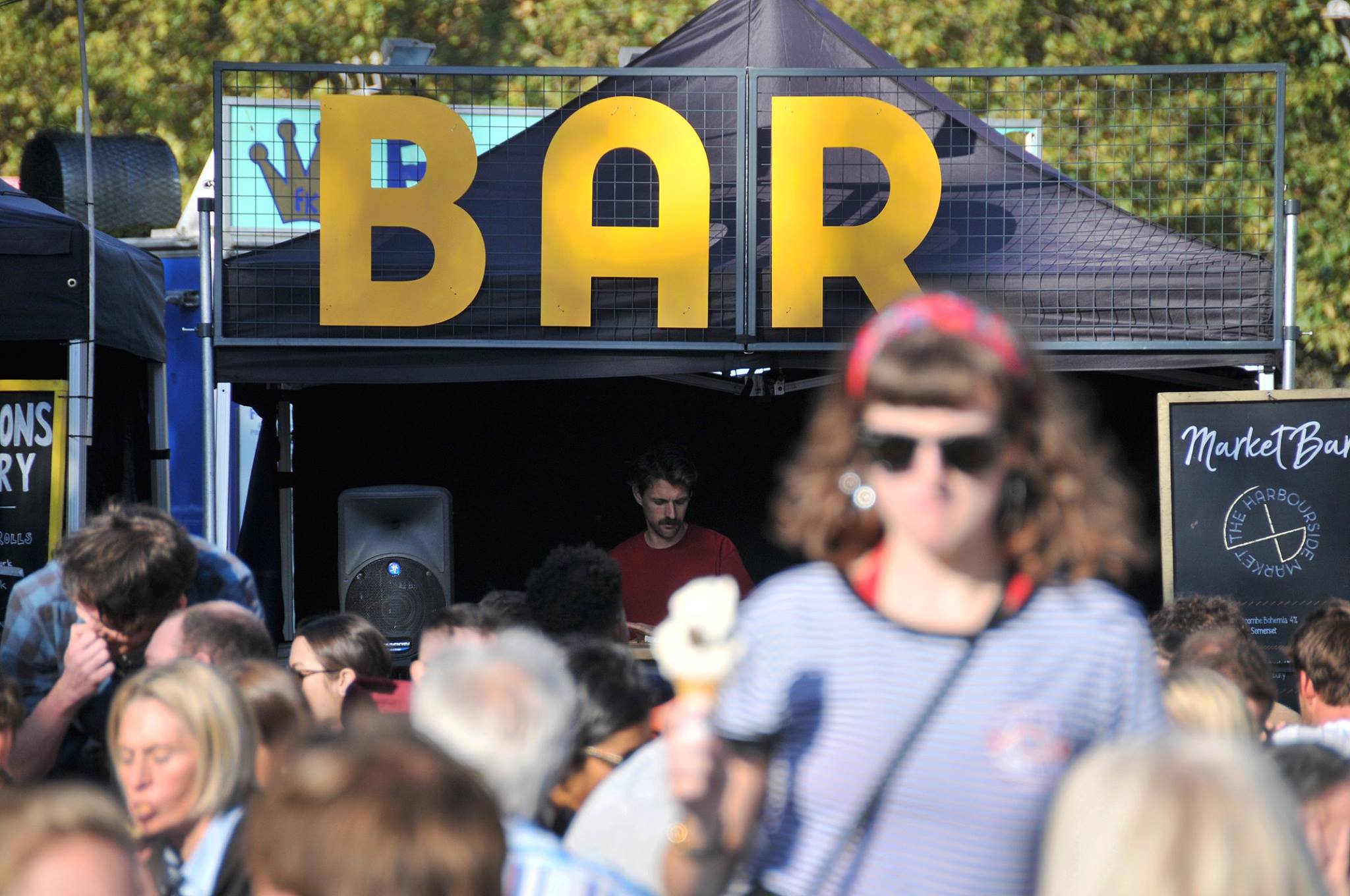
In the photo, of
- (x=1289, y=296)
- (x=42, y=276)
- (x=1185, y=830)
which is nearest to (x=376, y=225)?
(x=42, y=276)

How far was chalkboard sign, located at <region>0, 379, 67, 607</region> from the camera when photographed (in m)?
5.07

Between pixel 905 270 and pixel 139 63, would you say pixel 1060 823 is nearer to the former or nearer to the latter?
pixel 905 270

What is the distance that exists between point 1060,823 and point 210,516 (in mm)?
4258

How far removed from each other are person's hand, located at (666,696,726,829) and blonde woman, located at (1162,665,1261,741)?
136 cm

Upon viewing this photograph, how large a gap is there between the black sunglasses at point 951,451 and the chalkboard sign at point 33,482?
13.5 feet

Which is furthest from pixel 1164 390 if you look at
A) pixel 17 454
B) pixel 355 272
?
pixel 17 454

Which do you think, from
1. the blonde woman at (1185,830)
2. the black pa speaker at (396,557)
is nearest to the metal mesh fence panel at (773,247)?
the black pa speaker at (396,557)

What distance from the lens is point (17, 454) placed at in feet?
16.7

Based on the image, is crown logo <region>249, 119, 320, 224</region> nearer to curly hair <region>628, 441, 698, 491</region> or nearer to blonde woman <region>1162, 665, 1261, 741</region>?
curly hair <region>628, 441, 698, 491</region>

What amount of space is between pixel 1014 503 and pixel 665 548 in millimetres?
4215

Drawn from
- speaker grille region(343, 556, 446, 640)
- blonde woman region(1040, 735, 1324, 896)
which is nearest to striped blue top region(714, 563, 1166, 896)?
blonde woman region(1040, 735, 1324, 896)

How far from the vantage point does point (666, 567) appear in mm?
5906

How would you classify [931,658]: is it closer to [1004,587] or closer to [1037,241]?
[1004,587]

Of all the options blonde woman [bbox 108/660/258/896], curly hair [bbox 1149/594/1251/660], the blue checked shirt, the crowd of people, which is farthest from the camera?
curly hair [bbox 1149/594/1251/660]
